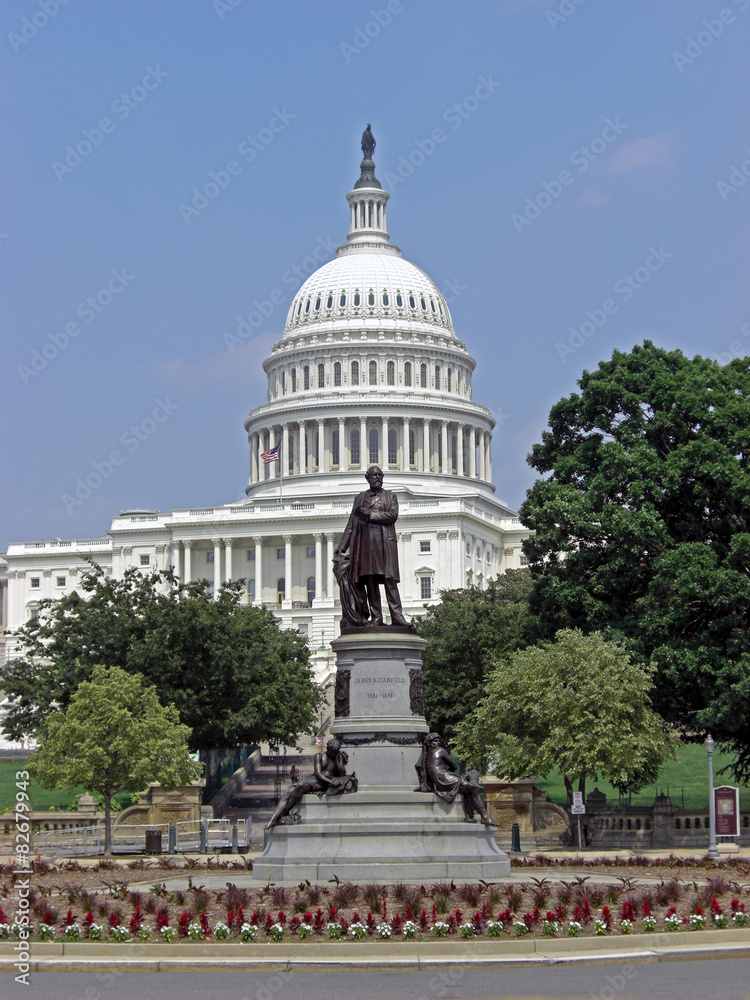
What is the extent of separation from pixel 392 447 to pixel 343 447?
5.26m

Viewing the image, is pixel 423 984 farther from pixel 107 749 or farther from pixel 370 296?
pixel 370 296

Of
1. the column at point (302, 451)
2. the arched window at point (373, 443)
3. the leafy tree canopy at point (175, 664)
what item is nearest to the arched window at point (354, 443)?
the arched window at point (373, 443)

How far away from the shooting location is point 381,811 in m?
27.8

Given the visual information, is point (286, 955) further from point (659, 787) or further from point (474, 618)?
point (474, 618)

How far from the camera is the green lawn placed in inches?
2093

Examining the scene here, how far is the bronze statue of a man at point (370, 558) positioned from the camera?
1192 inches

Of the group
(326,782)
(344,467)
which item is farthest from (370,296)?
(326,782)

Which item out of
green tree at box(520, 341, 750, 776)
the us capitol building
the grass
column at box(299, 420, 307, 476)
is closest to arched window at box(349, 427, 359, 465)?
the us capitol building

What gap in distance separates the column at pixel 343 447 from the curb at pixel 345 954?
442 feet

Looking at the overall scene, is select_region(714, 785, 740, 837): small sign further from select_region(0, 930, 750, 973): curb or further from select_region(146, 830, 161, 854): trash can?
select_region(0, 930, 750, 973): curb

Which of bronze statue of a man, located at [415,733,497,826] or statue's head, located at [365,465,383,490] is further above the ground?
statue's head, located at [365,465,383,490]

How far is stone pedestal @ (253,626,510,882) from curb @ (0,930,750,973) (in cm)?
685

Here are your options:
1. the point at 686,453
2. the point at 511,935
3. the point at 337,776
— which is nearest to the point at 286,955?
the point at 511,935

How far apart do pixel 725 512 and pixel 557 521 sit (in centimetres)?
541
